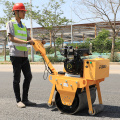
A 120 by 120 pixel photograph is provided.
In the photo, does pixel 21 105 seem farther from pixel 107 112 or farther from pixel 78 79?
pixel 107 112

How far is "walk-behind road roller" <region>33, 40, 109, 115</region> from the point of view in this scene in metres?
3.38

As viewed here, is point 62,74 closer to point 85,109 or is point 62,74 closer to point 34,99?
point 85,109

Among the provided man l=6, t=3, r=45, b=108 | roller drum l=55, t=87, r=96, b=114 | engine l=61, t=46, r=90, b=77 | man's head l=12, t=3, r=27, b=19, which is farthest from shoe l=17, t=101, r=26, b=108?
man's head l=12, t=3, r=27, b=19

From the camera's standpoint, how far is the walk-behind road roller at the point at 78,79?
133 inches

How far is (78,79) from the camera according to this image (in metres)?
3.44

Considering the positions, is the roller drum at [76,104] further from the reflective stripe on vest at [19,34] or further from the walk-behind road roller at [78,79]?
the reflective stripe on vest at [19,34]

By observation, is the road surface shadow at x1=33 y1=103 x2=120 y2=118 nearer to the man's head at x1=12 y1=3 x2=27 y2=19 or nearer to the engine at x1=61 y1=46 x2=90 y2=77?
the engine at x1=61 y1=46 x2=90 y2=77

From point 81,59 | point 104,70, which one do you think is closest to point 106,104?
point 104,70

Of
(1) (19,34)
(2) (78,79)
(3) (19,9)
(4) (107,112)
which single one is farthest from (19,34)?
(4) (107,112)

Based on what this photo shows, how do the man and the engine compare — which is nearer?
the engine

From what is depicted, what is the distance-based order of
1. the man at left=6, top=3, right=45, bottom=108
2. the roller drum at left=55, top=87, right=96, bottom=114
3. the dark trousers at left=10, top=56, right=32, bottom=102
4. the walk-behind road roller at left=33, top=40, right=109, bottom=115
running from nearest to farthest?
the walk-behind road roller at left=33, top=40, right=109, bottom=115 < the roller drum at left=55, top=87, right=96, bottom=114 < the man at left=6, top=3, right=45, bottom=108 < the dark trousers at left=10, top=56, right=32, bottom=102

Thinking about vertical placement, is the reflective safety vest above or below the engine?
above

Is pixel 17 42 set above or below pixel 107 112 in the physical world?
above

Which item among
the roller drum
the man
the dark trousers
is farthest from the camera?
the dark trousers
